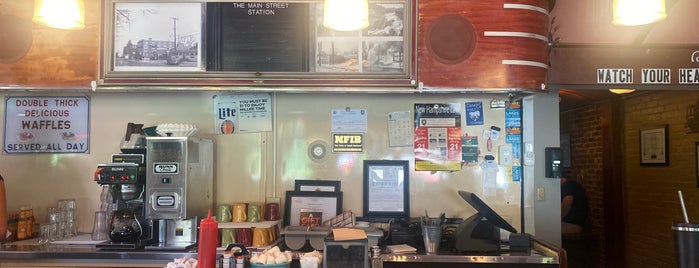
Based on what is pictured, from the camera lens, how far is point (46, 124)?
380cm

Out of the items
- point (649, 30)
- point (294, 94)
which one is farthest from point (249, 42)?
point (649, 30)

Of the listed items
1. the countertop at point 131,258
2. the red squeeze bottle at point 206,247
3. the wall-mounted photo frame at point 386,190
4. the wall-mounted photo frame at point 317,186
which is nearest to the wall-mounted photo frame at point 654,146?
the countertop at point 131,258

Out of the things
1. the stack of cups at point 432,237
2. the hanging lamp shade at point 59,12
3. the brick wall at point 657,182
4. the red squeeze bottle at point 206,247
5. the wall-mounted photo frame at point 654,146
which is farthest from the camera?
the wall-mounted photo frame at point 654,146

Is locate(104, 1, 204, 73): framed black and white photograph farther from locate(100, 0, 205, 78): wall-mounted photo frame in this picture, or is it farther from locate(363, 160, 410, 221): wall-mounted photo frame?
locate(363, 160, 410, 221): wall-mounted photo frame

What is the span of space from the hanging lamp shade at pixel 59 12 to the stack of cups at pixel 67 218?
1.55m

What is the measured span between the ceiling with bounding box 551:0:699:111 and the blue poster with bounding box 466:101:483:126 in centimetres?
73

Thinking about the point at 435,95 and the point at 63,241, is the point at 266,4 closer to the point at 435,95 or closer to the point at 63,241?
the point at 435,95

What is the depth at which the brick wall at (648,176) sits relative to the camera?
4762mm

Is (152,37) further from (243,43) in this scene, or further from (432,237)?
(432,237)

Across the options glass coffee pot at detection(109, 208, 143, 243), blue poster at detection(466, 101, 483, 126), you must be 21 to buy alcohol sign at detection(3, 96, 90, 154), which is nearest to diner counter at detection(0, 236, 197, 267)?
glass coffee pot at detection(109, 208, 143, 243)

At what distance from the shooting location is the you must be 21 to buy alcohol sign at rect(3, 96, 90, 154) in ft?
12.4

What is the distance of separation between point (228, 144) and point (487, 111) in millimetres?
1905

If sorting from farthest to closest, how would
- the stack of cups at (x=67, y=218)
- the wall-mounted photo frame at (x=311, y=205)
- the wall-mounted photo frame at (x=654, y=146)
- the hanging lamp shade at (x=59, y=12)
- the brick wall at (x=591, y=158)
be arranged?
the brick wall at (x=591, y=158) → the wall-mounted photo frame at (x=654, y=146) → the wall-mounted photo frame at (x=311, y=205) → the stack of cups at (x=67, y=218) → the hanging lamp shade at (x=59, y=12)

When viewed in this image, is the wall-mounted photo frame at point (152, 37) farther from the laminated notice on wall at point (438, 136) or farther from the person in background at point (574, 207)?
the person in background at point (574, 207)
